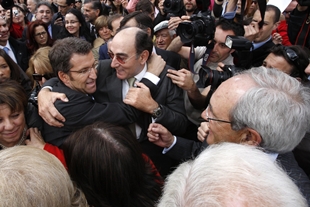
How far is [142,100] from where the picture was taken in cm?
179

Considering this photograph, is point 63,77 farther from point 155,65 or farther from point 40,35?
point 40,35

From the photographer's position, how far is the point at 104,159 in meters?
1.17

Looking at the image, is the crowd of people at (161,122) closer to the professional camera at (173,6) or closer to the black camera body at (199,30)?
the black camera body at (199,30)

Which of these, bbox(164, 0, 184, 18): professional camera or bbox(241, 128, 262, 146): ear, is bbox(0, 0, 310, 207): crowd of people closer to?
bbox(241, 128, 262, 146): ear

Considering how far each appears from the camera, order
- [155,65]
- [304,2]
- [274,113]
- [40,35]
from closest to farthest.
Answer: [274,113] < [155,65] < [304,2] < [40,35]

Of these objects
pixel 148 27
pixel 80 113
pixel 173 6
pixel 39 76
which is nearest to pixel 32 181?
pixel 80 113

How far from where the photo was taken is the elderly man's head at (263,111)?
118 cm

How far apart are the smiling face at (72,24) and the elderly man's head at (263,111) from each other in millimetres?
3548

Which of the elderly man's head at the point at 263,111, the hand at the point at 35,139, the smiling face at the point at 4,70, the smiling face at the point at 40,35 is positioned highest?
the elderly man's head at the point at 263,111

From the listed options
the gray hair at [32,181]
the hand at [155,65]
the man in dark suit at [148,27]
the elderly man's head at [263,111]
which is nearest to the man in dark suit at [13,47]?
the man in dark suit at [148,27]

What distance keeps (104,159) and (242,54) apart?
A: 3.86 feet

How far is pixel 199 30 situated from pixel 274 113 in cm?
105

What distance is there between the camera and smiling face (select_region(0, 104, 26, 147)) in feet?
5.28

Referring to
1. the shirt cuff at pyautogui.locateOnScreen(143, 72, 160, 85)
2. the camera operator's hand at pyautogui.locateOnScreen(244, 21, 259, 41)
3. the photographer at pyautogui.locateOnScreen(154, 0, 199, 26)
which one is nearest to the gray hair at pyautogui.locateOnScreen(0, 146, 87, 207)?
the shirt cuff at pyautogui.locateOnScreen(143, 72, 160, 85)
